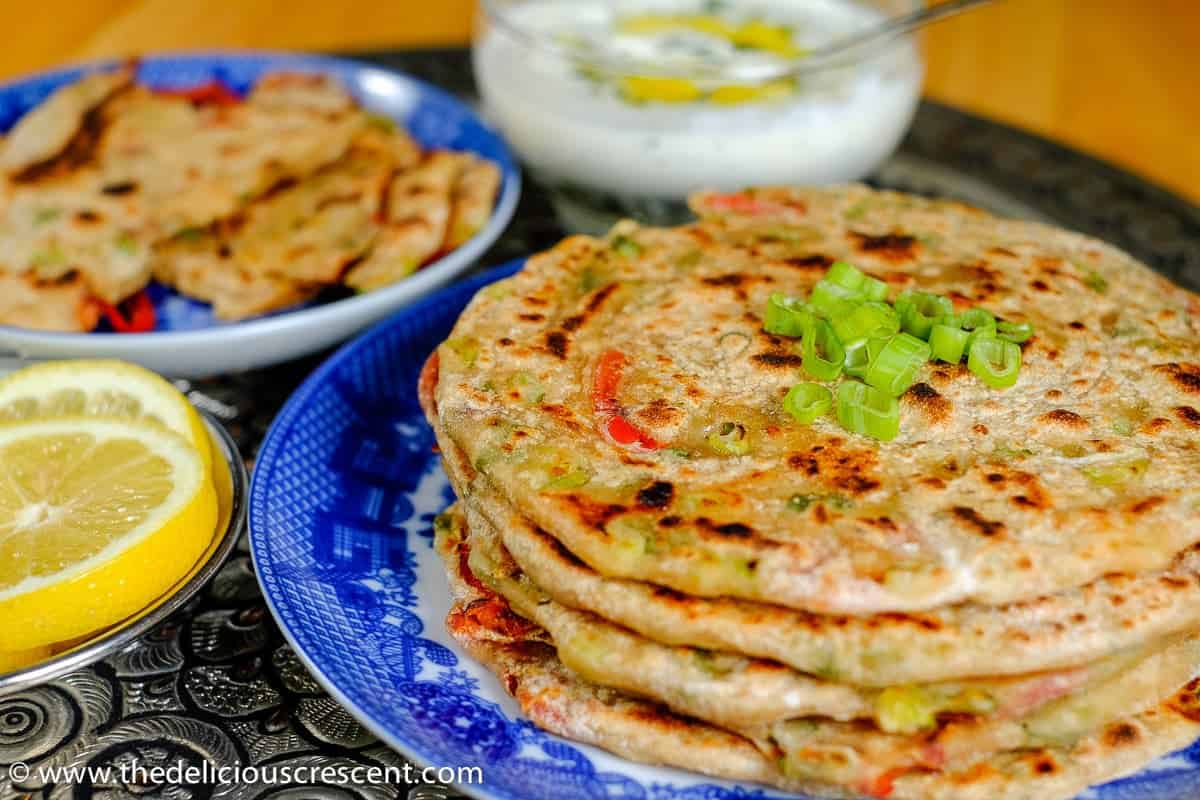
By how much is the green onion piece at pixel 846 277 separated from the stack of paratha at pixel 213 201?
4.41ft

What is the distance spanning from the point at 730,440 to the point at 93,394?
4.89 ft

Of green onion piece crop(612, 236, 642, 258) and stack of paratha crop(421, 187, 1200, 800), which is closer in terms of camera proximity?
stack of paratha crop(421, 187, 1200, 800)

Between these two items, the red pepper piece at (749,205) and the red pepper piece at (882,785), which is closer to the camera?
the red pepper piece at (882,785)

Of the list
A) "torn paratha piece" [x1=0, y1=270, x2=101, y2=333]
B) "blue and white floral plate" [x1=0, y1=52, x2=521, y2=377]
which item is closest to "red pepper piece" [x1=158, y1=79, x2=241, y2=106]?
"blue and white floral plate" [x1=0, y1=52, x2=521, y2=377]

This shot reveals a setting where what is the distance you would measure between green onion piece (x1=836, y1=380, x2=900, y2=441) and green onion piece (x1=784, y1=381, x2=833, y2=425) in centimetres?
3

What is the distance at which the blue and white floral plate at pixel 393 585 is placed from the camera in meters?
1.95

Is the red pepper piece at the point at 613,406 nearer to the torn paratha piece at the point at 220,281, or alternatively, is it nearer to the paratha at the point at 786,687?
the paratha at the point at 786,687

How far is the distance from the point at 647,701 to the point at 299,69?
328 centimetres

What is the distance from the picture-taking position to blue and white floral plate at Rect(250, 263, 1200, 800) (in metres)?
1.95

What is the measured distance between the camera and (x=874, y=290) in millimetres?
2562

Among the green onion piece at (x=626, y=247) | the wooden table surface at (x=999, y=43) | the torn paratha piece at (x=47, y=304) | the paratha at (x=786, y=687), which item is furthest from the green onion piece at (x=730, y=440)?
the wooden table surface at (x=999, y=43)

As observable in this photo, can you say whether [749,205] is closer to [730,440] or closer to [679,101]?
[679,101]

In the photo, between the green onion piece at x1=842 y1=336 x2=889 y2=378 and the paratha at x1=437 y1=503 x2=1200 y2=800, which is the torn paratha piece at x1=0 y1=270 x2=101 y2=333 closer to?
the paratha at x1=437 y1=503 x2=1200 y2=800

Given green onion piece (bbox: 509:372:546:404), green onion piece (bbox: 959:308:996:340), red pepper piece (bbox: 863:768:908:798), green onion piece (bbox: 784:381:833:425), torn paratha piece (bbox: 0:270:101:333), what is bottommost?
torn paratha piece (bbox: 0:270:101:333)
